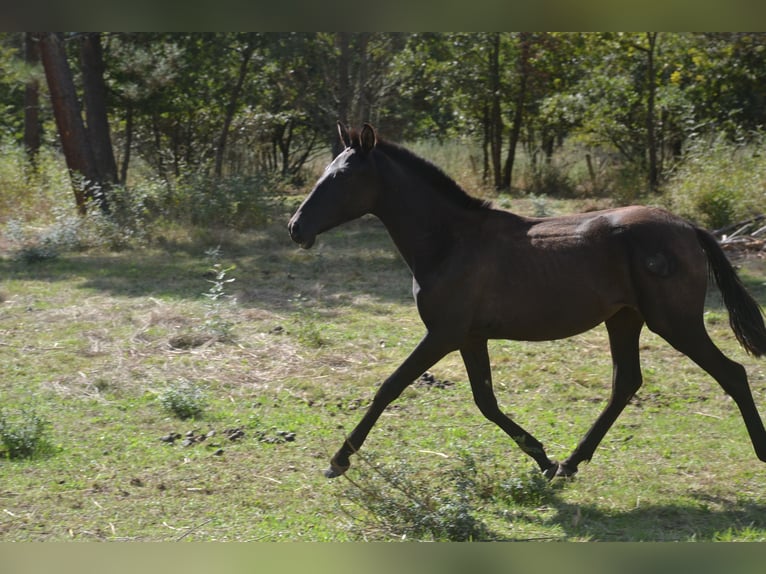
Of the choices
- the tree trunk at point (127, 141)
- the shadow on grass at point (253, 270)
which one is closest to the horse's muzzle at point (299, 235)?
the shadow on grass at point (253, 270)

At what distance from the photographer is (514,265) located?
5.32 m

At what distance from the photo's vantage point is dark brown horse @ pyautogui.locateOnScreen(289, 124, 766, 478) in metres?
5.07

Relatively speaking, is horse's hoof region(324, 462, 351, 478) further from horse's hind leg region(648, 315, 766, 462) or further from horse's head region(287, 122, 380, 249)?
horse's hind leg region(648, 315, 766, 462)

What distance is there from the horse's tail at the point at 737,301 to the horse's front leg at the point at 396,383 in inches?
66.5

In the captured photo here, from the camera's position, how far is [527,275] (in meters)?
5.27

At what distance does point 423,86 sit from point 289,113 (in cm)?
405

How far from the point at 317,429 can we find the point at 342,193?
2.15m

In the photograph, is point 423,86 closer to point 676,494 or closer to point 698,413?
point 698,413

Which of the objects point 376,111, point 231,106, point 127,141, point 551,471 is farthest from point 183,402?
point 127,141

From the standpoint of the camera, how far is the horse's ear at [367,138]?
531 cm

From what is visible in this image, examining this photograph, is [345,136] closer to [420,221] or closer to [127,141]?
[420,221]

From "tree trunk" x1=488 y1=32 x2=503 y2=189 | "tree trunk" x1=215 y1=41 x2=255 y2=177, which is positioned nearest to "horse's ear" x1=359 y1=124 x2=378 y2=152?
"tree trunk" x1=215 y1=41 x2=255 y2=177

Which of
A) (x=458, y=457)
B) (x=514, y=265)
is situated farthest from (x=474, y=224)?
(x=458, y=457)

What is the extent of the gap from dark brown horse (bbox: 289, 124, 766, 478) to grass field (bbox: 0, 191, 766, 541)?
446 millimetres
